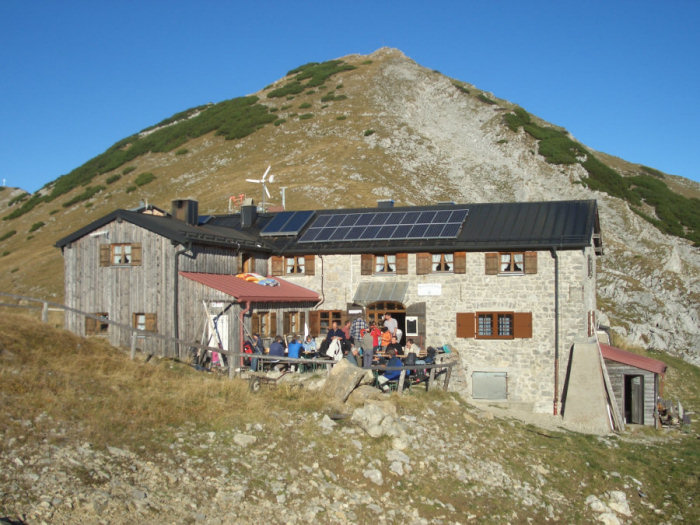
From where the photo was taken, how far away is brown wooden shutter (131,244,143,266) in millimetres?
25734

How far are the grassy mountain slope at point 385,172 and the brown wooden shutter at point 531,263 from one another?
60.2ft

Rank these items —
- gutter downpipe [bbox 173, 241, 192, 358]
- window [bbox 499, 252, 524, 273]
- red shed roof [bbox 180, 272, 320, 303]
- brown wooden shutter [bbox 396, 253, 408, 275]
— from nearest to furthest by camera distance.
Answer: gutter downpipe [bbox 173, 241, 192, 358] < red shed roof [bbox 180, 272, 320, 303] < window [bbox 499, 252, 524, 273] < brown wooden shutter [bbox 396, 253, 408, 275]

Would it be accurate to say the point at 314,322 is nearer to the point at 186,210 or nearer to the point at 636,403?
the point at 186,210

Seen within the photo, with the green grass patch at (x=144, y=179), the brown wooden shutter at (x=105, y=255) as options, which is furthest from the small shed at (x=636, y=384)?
the green grass patch at (x=144, y=179)

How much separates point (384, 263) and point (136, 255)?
415 inches

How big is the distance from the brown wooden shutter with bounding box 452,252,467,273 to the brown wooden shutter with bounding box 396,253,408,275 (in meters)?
2.22

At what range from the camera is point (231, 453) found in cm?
1440

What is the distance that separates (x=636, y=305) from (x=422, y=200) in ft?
65.8

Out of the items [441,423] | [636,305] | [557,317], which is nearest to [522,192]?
[636,305]

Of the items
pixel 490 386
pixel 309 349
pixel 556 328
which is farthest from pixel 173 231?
pixel 556 328

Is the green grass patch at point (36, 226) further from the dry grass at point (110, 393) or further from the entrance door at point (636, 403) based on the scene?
the entrance door at point (636, 403)

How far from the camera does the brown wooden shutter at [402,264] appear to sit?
2866 cm

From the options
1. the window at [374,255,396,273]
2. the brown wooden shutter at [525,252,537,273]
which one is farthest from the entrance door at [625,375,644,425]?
the window at [374,255,396,273]

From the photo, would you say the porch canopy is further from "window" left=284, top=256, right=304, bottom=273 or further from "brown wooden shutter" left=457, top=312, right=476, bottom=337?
"window" left=284, top=256, right=304, bottom=273
